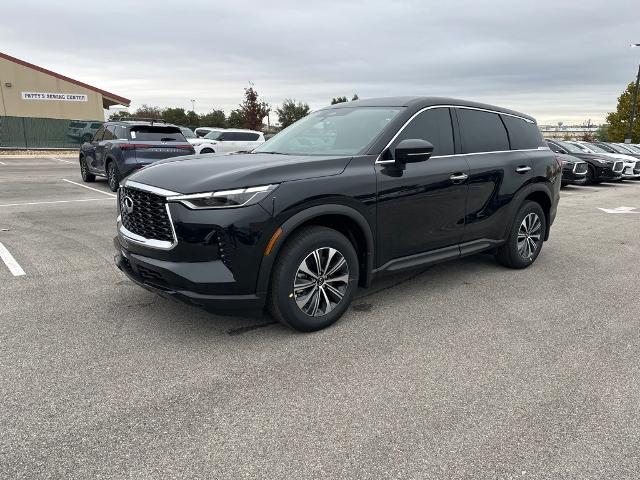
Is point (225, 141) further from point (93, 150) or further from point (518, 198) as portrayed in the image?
point (518, 198)

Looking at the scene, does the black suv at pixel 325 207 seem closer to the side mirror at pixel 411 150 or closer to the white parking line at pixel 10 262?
the side mirror at pixel 411 150

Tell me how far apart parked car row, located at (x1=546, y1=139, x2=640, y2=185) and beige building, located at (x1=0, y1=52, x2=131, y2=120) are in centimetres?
3131

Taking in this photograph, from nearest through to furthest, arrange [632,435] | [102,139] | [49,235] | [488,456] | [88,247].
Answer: [488,456] < [632,435] < [88,247] < [49,235] < [102,139]

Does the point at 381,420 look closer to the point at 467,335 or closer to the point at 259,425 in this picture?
the point at 259,425

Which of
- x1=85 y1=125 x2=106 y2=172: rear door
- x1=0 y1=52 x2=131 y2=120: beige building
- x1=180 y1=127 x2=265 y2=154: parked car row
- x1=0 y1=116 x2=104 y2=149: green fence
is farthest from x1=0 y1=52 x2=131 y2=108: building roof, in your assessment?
x1=85 y1=125 x2=106 y2=172: rear door

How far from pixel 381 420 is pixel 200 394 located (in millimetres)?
1051

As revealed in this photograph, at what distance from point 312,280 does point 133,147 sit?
842cm

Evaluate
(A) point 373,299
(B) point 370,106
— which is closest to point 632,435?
(A) point 373,299

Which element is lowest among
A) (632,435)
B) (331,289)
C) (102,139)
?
(632,435)

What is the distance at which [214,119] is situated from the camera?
226 feet

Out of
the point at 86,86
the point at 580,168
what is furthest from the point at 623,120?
Result: the point at 86,86

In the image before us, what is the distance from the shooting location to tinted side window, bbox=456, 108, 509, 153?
4.76m

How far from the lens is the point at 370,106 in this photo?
15.3 ft

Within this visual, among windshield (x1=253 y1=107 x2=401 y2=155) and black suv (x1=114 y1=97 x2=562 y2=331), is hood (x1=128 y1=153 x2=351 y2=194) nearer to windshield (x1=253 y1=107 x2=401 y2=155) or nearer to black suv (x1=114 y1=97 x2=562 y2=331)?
black suv (x1=114 y1=97 x2=562 y2=331)
